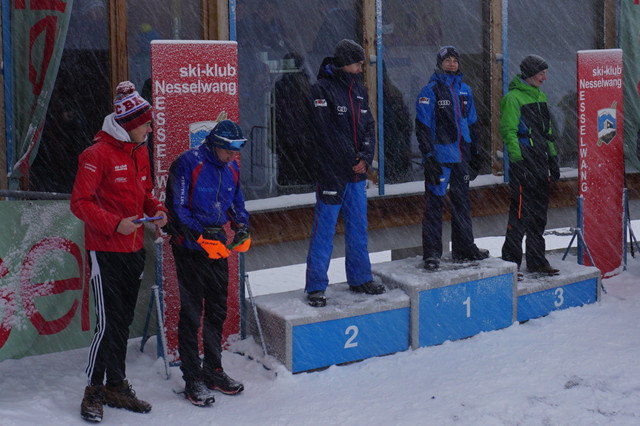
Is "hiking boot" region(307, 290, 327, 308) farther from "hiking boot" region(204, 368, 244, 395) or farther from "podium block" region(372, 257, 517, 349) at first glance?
"hiking boot" region(204, 368, 244, 395)

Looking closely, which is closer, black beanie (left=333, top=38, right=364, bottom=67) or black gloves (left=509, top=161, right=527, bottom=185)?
black beanie (left=333, top=38, right=364, bottom=67)

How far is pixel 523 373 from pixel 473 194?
132 inches

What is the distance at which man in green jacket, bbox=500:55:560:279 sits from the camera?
6102mm

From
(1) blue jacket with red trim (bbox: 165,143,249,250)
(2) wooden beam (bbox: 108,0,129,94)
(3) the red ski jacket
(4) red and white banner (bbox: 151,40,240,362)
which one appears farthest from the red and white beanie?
(2) wooden beam (bbox: 108,0,129,94)

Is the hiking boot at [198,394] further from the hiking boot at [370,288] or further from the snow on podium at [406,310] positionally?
the hiking boot at [370,288]

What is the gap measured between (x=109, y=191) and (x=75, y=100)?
2314mm

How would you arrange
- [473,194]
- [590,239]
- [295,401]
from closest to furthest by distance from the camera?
1. [295,401]
2. [590,239]
3. [473,194]

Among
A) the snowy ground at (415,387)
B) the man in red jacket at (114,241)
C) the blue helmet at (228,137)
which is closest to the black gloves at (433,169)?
the snowy ground at (415,387)

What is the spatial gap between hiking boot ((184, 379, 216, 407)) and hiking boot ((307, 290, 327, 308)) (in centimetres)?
100

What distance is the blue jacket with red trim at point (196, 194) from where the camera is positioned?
4301 mm

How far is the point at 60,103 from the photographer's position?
6.07 meters

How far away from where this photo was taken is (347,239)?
536 centimetres

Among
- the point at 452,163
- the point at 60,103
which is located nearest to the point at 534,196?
the point at 452,163

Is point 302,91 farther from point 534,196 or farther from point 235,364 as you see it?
point 235,364
